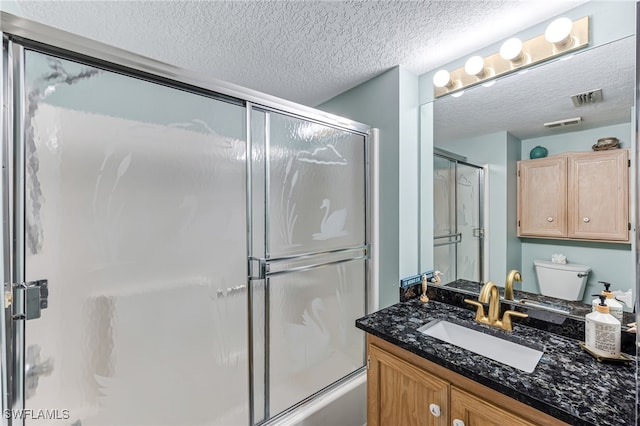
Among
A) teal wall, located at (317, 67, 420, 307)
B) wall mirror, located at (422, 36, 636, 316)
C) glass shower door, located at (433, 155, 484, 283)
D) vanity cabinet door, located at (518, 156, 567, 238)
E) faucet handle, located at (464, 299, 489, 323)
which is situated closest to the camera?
wall mirror, located at (422, 36, 636, 316)

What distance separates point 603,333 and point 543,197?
0.58 metres

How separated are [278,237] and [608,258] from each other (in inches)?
56.9

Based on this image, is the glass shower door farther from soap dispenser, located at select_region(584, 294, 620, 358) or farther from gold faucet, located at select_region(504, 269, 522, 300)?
soap dispenser, located at select_region(584, 294, 620, 358)

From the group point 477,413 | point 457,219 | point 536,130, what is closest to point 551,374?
point 477,413

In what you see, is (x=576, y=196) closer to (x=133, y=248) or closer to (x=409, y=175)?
(x=409, y=175)

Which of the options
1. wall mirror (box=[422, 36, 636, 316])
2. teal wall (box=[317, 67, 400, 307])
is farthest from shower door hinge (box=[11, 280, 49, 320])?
wall mirror (box=[422, 36, 636, 316])

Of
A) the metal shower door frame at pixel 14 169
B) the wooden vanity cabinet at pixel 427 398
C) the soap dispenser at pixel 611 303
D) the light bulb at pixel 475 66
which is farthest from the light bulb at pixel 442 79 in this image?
the metal shower door frame at pixel 14 169

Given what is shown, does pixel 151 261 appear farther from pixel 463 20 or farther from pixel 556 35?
pixel 556 35

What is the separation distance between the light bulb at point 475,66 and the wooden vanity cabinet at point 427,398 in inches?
56.9

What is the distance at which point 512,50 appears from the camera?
1280 mm

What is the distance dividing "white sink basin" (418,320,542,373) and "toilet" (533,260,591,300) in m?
0.32

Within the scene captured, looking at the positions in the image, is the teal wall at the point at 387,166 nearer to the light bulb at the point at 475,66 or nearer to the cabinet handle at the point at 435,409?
the light bulb at the point at 475,66

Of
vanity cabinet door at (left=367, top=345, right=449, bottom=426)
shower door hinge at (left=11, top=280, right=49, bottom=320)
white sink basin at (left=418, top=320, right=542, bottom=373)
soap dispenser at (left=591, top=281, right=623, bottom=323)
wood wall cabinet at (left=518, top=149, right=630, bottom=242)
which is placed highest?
wood wall cabinet at (left=518, top=149, right=630, bottom=242)

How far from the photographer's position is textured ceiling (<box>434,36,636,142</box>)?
1073 millimetres
